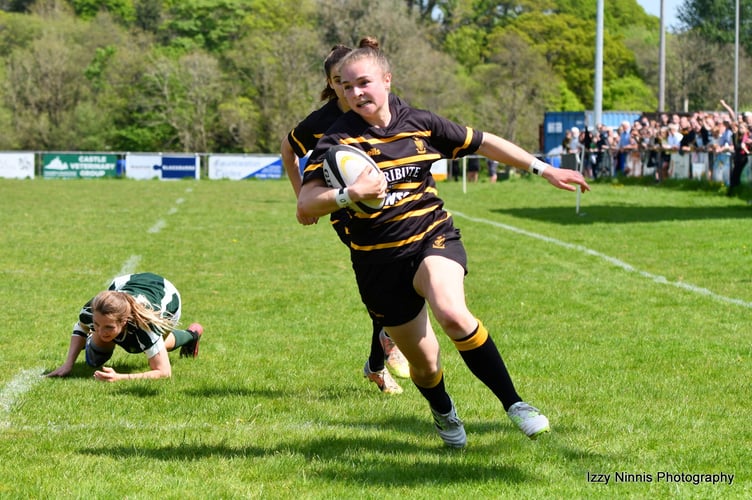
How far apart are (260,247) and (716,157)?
14.1 meters

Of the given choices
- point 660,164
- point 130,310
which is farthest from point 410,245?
point 660,164

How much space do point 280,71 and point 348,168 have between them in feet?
211

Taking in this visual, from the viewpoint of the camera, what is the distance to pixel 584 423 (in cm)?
586

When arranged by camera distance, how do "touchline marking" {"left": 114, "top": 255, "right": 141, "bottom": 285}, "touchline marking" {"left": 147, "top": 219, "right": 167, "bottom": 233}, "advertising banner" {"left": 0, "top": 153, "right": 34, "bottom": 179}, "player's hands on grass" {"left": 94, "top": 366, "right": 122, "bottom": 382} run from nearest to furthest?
1. "player's hands on grass" {"left": 94, "top": 366, "right": 122, "bottom": 382}
2. "touchline marking" {"left": 114, "top": 255, "right": 141, "bottom": 285}
3. "touchline marking" {"left": 147, "top": 219, "right": 167, "bottom": 233}
4. "advertising banner" {"left": 0, "top": 153, "right": 34, "bottom": 179}

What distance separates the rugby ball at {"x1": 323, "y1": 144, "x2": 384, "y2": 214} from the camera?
4809 mm

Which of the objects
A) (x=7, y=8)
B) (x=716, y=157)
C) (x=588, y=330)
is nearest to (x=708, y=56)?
(x=716, y=157)

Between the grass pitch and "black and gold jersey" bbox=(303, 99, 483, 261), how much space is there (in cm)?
105

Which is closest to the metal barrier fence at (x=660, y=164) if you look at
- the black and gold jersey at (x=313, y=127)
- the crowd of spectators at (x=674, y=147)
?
the crowd of spectators at (x=674, y=147)

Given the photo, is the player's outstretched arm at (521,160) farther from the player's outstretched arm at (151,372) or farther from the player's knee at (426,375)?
the player's outstretched arm at (151,372)

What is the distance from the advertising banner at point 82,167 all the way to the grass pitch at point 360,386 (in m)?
36.3

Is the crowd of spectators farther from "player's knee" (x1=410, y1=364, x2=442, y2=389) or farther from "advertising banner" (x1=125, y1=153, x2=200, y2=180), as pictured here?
"advertising banner" (x1=125, y1=153, x2=200, y2=180)

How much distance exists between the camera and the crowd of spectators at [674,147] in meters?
25.0

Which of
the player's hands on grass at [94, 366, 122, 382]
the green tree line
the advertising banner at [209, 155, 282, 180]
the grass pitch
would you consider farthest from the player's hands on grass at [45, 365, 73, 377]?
the green tree line

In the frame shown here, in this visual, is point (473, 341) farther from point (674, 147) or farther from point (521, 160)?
point (674, 147)
